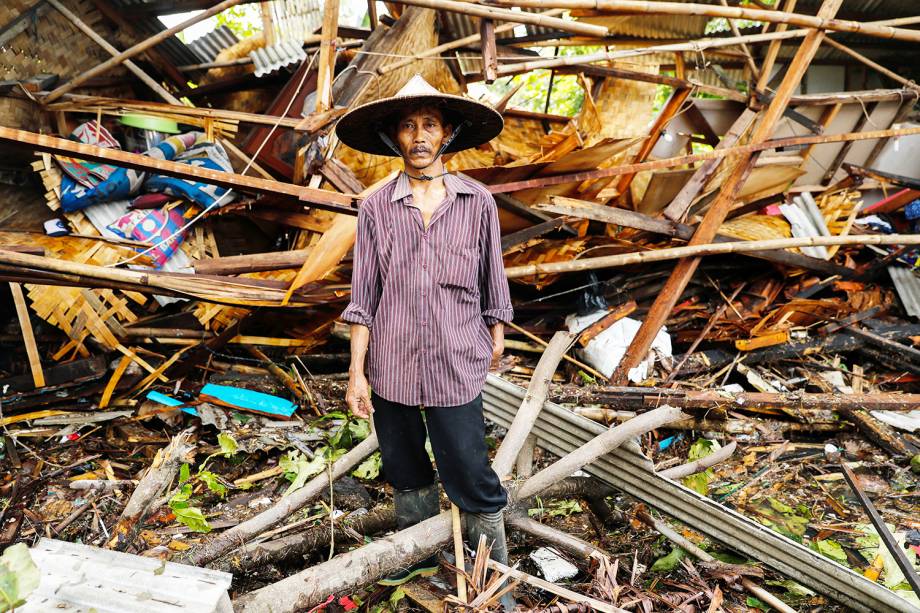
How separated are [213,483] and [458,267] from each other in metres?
2.00

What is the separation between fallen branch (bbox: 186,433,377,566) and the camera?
89.2 inches

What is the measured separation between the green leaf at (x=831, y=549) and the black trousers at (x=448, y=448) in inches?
76.0

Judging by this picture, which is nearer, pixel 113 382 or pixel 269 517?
pixel 269 517

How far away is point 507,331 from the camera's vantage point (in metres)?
4.95

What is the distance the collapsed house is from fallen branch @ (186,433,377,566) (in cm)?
1

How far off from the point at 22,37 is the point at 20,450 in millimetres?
3161

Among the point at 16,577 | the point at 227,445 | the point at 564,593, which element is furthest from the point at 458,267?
the point at 227,445

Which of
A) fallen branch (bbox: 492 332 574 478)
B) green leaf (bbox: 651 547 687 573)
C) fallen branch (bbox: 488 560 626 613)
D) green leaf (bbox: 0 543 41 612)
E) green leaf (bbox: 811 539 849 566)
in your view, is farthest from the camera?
green leaf (bbox: 811 539 849 566)

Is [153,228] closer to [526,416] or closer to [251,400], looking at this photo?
[251,400]

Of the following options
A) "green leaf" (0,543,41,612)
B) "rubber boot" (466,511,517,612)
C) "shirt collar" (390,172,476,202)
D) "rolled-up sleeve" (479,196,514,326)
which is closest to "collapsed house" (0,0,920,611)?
"rubber boot" (466,511,517,612)

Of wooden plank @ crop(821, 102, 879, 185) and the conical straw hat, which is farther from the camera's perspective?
wooden plank @ crop(821, 102, 879, 185)

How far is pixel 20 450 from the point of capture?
349 cm

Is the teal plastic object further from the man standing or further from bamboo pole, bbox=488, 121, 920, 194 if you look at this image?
bamboo pole, bbox=488, 121, 920, 194

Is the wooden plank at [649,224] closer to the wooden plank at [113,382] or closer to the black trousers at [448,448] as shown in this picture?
the black trousers at [448,448]
